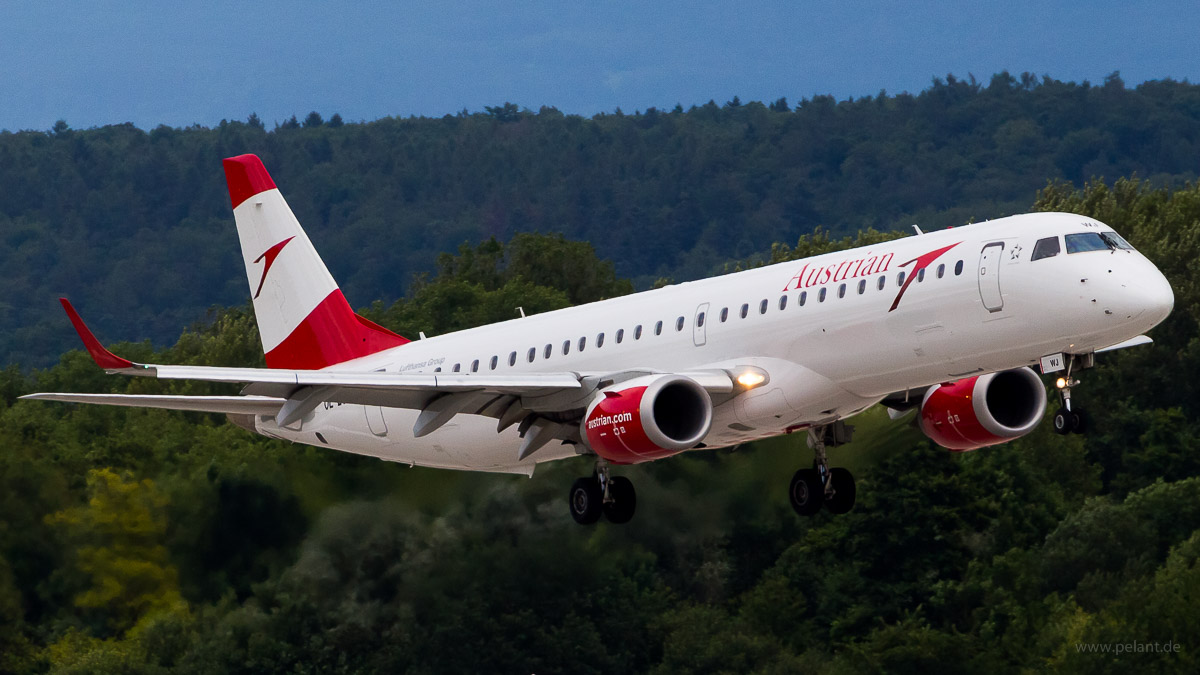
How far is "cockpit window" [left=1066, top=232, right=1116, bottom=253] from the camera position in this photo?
1120 inches

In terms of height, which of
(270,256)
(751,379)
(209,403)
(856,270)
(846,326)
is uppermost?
(270,256)

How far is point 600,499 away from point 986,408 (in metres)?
6.84

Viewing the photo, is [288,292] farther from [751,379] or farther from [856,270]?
[856,270]

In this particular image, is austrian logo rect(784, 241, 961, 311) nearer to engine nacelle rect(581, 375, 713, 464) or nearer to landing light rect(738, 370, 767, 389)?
landing light rect(738, 370, 767, 389)

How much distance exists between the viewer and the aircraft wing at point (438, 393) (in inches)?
1235

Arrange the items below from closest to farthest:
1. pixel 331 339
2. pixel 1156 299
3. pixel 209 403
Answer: pixel 1156 299 < pixel 209 403 < pixel 331 339

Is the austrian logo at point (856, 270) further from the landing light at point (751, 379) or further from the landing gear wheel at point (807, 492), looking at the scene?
the landing gear wheel at point (807, 492)

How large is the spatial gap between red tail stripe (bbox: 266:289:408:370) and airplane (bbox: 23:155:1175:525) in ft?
5.92

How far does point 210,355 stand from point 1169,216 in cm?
4809

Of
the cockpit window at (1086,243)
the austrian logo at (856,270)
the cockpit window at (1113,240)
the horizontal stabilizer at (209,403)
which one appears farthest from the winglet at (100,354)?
the cockpit window at (1113,240)

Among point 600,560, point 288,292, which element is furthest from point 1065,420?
point 600,560

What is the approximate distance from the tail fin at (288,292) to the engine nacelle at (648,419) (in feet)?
32.1

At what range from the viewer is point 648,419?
101 feet
